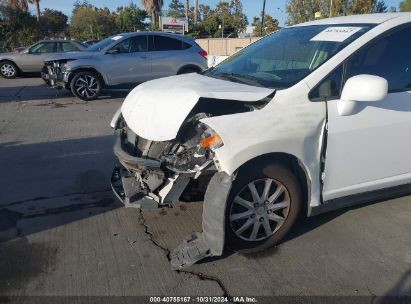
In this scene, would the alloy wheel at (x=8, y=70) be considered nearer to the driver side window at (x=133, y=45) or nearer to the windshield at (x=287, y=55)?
the driver side window at (x=133, y=45)

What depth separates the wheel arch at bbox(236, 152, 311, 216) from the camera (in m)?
3.20

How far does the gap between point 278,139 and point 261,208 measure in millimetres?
611

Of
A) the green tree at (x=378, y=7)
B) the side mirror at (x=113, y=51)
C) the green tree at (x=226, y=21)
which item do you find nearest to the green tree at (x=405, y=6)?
the green tree at (x=378, y=7)

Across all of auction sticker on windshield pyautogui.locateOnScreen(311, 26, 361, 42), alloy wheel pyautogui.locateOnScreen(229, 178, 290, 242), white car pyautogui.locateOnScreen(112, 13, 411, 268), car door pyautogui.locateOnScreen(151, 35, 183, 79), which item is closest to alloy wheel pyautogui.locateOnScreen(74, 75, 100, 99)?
car door pyautogui.locateOnScreen(151, 35, 183, 79)

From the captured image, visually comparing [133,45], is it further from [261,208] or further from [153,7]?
[153,7]

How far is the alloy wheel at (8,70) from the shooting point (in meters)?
16.4

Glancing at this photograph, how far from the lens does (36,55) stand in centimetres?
1619

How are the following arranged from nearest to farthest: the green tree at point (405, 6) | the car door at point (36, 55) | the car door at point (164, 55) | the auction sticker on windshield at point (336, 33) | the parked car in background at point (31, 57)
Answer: the auction sticker on windshield at point (336, 33)
the car door at point (164, 55)
the parked car in background at point (31, 57)
the car door at point (36, 55)
the green tree at point (405, 6)

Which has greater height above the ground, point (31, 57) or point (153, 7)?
point (153, 7)

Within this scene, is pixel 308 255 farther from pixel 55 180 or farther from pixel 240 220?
pixel 55 180

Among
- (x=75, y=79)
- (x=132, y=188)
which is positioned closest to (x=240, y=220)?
(x=132, y=188)

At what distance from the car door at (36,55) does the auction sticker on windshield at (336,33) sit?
1424 cm

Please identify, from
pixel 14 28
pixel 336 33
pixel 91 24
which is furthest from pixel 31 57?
pixel 91 24

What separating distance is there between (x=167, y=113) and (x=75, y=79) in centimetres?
820
